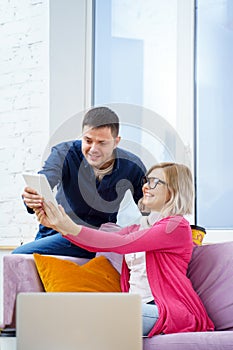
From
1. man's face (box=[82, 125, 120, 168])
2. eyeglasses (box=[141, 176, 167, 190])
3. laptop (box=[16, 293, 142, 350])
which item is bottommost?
laptop (box=[16, 293, 142, 350])

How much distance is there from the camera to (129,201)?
3.25m

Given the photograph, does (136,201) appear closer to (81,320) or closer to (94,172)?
(94,172)

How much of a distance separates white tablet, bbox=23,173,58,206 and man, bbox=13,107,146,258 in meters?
0.04

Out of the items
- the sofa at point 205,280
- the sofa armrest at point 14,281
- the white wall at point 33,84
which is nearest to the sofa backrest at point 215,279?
the sofa at point 205,280

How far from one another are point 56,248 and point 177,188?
71 centimetres

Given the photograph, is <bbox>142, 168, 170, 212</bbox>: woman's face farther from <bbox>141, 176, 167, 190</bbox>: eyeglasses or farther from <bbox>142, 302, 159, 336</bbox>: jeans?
<bbox>142, 302, 159, 336</bbox>: jeans

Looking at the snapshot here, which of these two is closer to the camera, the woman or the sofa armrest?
the woman

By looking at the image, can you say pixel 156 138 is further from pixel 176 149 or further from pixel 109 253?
pixel 109 253

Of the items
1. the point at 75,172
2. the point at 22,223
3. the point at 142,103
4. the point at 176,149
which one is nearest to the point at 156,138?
the point at 176,149

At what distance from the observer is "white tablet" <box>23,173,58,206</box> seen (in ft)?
9.80

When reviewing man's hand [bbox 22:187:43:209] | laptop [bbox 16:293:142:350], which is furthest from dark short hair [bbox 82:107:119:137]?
laptop [bbox 16:293:142:350]

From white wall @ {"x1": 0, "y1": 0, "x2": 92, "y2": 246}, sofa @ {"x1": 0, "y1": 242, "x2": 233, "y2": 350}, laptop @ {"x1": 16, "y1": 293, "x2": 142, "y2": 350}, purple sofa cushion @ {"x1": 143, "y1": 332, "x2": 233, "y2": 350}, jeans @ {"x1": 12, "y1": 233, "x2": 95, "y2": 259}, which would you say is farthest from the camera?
white wall @ {"x1": 0, "y1": 0, "x2": 92, "y2": 246}

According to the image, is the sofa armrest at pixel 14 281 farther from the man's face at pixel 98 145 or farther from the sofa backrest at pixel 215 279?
the sofa backrest at pixel 215 279

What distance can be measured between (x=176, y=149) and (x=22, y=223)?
4.69 feet
